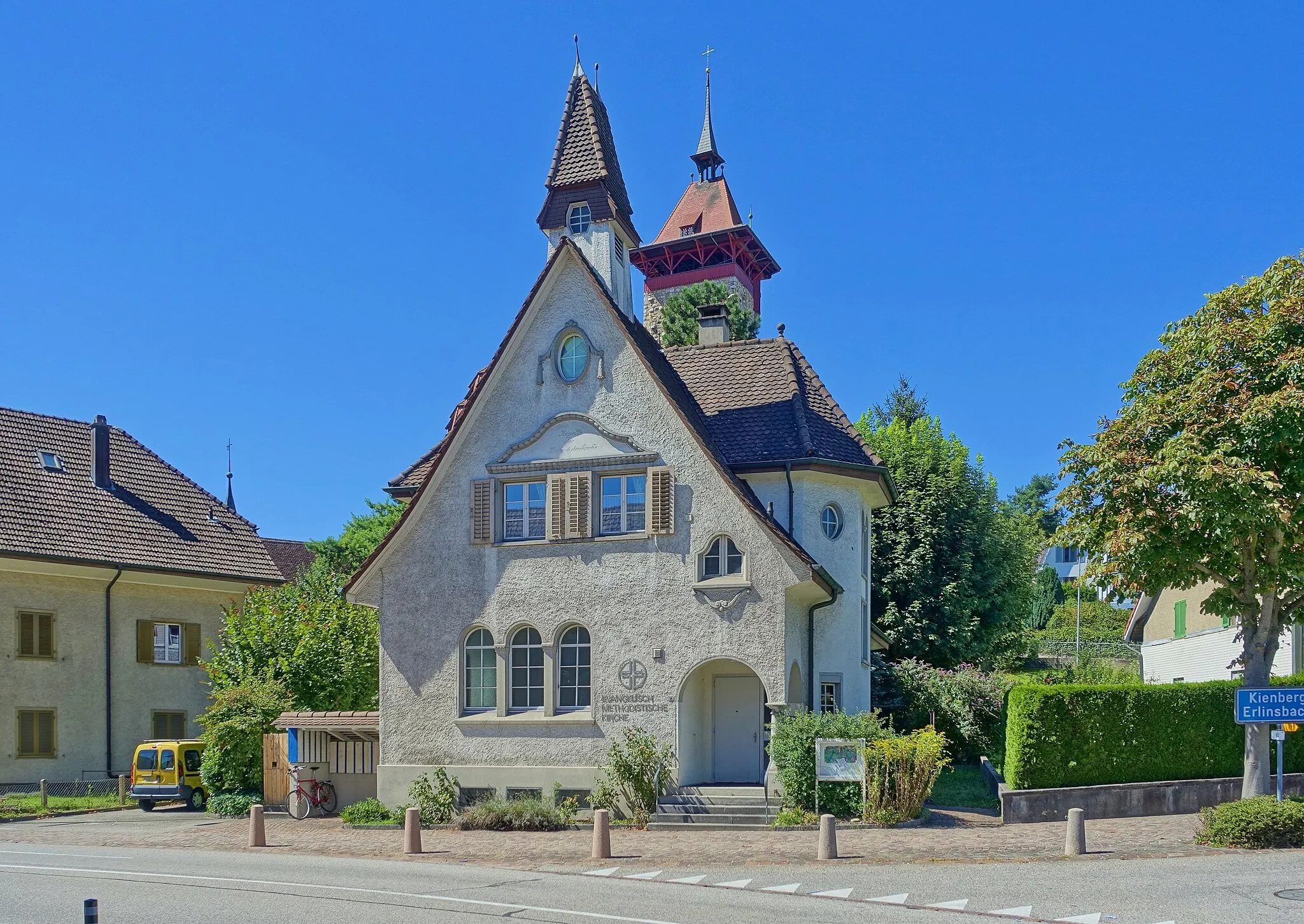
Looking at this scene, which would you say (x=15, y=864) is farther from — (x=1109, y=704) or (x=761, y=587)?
(x=1109, y=704)

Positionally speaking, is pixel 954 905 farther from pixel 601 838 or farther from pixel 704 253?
pixel 704 253

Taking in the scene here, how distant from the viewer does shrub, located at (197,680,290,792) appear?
2722cm

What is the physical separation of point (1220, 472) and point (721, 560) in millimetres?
8914

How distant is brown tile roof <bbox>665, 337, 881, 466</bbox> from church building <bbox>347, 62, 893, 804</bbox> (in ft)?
0.29

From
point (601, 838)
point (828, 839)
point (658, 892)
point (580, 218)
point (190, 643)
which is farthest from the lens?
point (190, 643)

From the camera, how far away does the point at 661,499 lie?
23984 mm

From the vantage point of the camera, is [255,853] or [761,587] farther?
[761,587]

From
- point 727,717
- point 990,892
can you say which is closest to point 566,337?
point 727,717

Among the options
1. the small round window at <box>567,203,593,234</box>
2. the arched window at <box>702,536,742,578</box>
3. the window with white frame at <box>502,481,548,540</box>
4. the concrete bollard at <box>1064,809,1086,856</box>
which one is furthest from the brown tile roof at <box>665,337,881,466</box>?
the concrete bollard at <box>1064,809,1086,856</box>

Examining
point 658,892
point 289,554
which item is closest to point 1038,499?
point 289,554

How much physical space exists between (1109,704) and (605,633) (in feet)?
30.5

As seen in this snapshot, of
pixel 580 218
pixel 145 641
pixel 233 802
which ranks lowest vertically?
pixel 233 802

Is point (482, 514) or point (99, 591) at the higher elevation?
point (482, 514)

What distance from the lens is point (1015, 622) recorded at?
1542 inches
